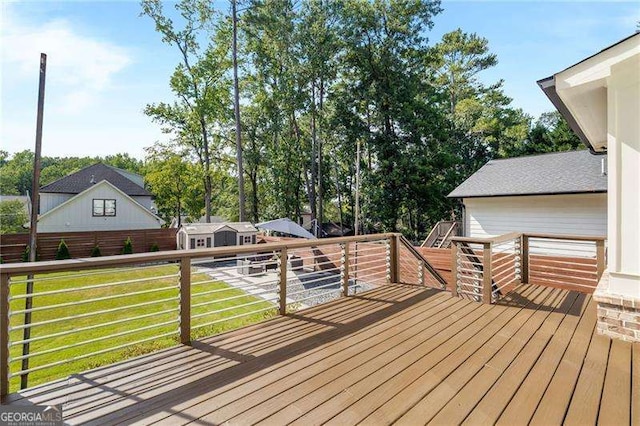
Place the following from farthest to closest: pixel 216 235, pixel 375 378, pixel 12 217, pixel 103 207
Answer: pixel 12 217, pixel 103 207, pixel 216 235, pixel 375 378

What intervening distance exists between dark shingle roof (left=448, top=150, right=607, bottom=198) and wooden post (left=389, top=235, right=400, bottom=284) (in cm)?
567

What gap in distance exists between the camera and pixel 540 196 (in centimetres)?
855

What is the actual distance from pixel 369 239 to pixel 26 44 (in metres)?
5.15

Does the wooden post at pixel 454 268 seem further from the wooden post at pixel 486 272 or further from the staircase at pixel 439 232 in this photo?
the staircase at pixel 439 232

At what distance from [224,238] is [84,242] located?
6.36 metres

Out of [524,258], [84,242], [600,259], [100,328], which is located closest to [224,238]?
[84,242]

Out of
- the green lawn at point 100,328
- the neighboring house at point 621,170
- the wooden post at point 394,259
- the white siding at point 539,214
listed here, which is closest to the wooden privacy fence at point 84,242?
the green lawn at point 100,328

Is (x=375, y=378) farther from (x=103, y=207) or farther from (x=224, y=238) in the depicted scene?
(x=103, y=207)

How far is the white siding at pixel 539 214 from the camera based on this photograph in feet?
25.8

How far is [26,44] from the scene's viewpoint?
13.3 feet

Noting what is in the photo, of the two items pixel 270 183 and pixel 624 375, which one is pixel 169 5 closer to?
pixel 270 183

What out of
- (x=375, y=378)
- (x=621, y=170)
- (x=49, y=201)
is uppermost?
(x=49, y=201)

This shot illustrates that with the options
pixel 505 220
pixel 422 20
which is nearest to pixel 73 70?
pixel 505 220

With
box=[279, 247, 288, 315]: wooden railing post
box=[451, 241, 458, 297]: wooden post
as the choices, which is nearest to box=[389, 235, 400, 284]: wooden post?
box=[451, 241, 458, 297]: wooden post
